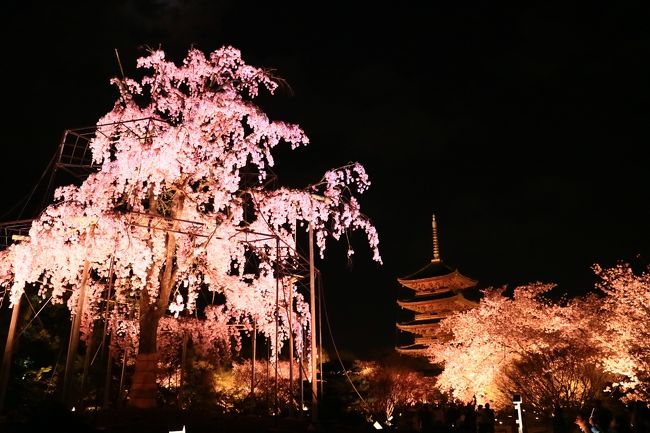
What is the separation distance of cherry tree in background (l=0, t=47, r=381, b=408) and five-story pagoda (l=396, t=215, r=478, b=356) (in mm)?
28721

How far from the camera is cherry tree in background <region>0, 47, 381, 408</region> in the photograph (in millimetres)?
12102

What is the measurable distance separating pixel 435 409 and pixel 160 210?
9709 mm

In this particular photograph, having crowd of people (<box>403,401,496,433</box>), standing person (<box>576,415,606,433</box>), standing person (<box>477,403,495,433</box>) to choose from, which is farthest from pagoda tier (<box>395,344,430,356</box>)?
standing person (<box>576,415,606,433</box>)

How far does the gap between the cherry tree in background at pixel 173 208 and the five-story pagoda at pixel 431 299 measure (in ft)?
94.2

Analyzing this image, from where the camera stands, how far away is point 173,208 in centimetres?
1345

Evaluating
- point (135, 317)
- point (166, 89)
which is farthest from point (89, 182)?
point (135, 317)

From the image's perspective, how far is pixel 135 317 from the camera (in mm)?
17891

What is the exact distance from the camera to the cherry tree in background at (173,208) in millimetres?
12102

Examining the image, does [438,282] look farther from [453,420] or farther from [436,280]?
[453,420]

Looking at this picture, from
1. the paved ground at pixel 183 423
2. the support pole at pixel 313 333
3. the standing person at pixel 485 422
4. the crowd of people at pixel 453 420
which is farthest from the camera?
the crowd of people at pixel 453 420

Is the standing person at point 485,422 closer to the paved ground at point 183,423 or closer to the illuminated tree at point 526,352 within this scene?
the paved ground at point 183,423

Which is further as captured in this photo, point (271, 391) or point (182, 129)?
point (271, 391)

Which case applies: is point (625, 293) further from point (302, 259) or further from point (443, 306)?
point (443, 306)

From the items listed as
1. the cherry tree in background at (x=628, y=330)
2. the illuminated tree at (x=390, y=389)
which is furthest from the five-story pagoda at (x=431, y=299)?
the cherry tree in background at (x=628, y=330)
